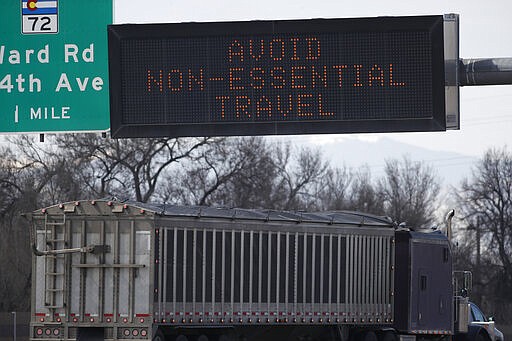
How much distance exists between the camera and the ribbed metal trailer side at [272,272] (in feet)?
91.4

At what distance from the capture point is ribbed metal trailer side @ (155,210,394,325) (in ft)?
91.4

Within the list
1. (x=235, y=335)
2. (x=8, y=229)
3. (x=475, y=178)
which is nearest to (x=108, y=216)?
(x=235, y=335)

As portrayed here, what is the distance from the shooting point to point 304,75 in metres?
20.8

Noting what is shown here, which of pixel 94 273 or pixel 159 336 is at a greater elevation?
pixel 94 273

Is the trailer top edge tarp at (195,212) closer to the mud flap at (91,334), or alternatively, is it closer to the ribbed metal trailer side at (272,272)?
the ribbed metal trailer side at (272,272)

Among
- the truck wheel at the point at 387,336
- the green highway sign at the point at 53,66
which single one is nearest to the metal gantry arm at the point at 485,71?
the green highway sign at the point at 53,66

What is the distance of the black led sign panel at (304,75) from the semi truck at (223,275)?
6679mm

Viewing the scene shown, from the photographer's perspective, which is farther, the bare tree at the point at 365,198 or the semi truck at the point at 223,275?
the bare tree at the point at 365,198

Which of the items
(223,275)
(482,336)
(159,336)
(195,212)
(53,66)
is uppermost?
(53,66)

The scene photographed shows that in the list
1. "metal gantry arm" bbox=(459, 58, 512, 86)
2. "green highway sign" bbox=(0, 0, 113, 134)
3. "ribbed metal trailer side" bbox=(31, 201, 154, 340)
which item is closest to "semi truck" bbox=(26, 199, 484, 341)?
"ribbed metal trailer side" bbox=(31, 201, 154, 340)

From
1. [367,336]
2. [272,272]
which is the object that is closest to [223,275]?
[272,272]

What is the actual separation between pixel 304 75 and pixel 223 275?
886 cm

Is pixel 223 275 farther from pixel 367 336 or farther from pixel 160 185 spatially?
pixel 160 185

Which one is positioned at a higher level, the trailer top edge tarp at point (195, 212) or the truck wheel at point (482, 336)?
the trailer top edge tarp at point (195, 212)
